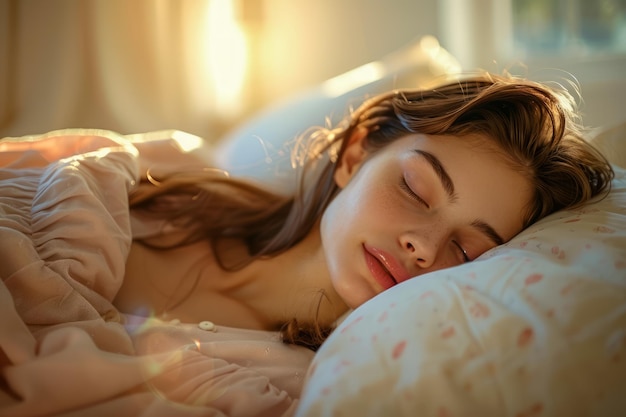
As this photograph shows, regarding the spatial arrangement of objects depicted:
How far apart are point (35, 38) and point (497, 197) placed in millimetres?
1835

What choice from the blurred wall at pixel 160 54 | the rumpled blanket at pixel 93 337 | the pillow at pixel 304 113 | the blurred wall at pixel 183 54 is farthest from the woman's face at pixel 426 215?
the blurred wall at pixel 160 54

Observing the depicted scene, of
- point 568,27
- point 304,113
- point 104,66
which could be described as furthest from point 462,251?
point 568,27

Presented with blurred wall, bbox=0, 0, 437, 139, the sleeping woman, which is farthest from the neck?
blurred wall, bbox=0, 0, 437, 139

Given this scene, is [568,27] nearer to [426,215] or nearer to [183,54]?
[183,54]

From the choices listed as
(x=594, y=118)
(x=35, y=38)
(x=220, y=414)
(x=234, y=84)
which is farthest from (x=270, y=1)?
(x=220, y=414)

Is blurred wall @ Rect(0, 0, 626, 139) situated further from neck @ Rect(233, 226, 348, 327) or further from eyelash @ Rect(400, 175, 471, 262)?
eyelash @ Rect(400, 175, 471, 262)

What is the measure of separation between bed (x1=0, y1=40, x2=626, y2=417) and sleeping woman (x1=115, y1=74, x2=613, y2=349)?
9 cm

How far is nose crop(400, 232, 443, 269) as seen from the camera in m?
0.91

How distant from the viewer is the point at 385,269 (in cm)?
95

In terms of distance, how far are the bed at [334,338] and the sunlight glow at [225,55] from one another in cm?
153

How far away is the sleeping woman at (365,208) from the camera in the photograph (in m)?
0.94

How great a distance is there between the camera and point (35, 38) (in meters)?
2.14

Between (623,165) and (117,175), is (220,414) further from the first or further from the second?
(623,165)

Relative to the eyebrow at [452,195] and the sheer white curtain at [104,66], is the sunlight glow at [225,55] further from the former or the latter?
the eyebrow at [452,195]
